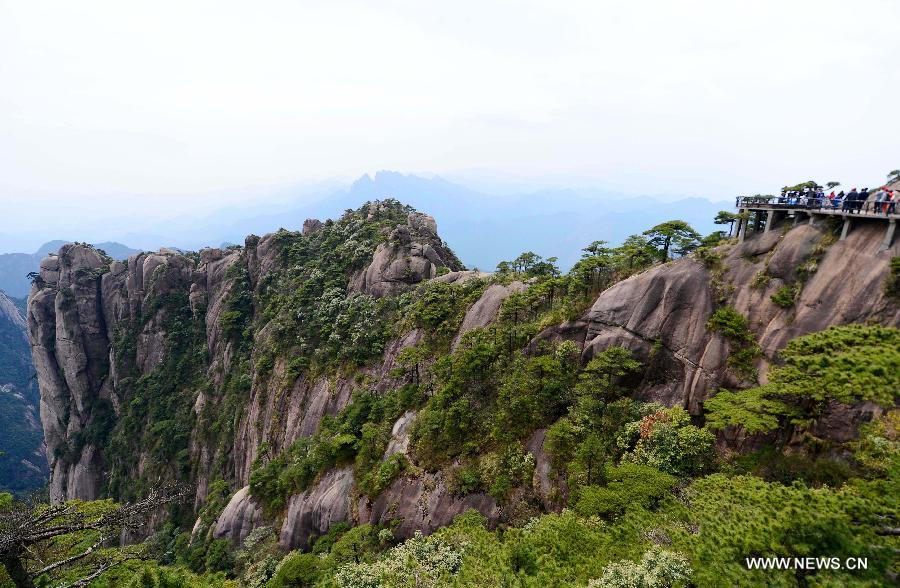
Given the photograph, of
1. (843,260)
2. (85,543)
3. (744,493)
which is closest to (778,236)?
(843,260)

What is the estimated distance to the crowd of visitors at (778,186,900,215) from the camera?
18.9 metres

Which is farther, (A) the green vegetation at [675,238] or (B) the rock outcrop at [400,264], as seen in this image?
(B) the rock outcrop at [400,264]

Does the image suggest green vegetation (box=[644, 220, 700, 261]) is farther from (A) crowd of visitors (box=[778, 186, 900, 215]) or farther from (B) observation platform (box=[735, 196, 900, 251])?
(A) crowd of visitors (box=[778, 186, 900, 215])

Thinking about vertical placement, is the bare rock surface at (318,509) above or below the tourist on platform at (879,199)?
below

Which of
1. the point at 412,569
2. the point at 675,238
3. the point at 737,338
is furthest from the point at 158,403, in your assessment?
the point at 737,338

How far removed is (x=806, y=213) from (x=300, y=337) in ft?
150

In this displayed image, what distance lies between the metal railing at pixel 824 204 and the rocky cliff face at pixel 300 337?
1.07 meters

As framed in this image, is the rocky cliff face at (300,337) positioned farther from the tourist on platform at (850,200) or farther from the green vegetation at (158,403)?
the tourist on platform at (850,200)

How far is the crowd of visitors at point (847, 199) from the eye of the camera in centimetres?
→ 1891

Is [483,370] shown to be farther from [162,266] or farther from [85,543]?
[162,266]

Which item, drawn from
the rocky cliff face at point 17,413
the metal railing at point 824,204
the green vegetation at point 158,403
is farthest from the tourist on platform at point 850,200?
the rocky cliff face at point 17,413

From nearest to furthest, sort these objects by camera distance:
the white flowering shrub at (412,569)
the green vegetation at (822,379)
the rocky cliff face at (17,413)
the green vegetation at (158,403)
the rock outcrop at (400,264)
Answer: the green vegetation at (822,379) < the white flowering shrub at (412,569) < the rock outcrop at (400,264) < the green vegetation at (158,403) < the rocky cliff face at (17,413)

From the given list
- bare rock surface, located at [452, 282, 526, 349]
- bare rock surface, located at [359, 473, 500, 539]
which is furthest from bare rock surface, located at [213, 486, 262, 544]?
bare rock surface, located at [452, 282, 526, 349]

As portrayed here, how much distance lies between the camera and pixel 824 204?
21359mm
